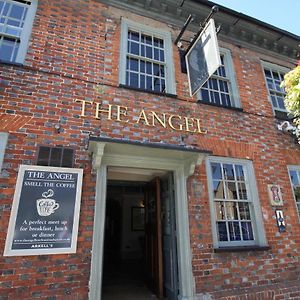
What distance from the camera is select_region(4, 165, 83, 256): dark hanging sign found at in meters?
3.34

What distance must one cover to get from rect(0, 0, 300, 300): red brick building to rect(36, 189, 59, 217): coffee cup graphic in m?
0.02

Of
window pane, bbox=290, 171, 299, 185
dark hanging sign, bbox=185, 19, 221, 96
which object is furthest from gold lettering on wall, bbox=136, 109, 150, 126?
window pane, bbox=290, 171, 299, 185

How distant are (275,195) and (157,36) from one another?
4.80 m

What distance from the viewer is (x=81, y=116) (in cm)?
429

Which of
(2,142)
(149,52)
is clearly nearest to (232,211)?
(149,52)

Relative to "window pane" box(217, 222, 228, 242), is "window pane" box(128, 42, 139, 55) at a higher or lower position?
higher

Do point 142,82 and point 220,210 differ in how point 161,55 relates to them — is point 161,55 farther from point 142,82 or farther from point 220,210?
point 220,210

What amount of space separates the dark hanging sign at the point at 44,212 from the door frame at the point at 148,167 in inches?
14.6

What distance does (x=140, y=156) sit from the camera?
4379mm

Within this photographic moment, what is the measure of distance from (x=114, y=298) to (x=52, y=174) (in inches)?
108

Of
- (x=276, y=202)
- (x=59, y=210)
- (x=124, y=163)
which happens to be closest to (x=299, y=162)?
(x=276, y=202)

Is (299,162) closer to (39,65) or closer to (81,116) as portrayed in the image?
(81,116)

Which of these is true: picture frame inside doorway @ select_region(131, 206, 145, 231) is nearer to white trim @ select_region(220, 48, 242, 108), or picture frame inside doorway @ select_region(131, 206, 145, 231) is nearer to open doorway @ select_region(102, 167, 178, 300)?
open doorway @ select_region(102, 167, 178, 300)

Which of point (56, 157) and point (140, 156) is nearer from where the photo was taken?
point (56, 157)
